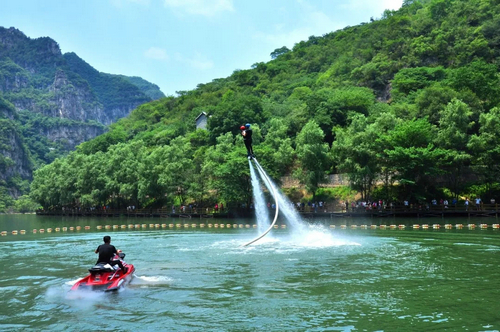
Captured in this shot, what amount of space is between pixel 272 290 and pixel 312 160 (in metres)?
48.4

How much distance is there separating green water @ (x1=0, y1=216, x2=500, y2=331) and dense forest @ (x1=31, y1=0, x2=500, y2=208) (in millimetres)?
30225

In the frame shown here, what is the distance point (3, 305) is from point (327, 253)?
17.2m

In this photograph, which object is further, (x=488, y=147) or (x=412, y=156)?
(x=412, y=156)

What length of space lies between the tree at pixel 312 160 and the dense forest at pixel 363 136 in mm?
159

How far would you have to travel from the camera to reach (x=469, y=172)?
198ft

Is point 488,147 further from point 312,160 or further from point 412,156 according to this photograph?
point 312,160

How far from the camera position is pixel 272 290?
16.8 meters

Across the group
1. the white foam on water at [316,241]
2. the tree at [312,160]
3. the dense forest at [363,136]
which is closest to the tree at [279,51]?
the dense forest at [363,136]

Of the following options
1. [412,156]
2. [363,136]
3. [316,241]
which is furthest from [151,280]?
[363,136]

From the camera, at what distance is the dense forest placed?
5831 cm

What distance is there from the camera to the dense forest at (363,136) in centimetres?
5831

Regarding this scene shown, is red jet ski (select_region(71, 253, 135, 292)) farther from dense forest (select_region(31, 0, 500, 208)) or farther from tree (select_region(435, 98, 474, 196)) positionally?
tree (select_region(435, 98, 474, 196))

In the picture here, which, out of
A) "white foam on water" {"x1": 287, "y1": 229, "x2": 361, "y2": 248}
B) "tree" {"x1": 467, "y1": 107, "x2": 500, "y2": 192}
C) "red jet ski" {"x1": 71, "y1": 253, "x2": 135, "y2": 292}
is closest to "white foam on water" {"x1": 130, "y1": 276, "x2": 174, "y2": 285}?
"red jet ski" {"x1": 71, "y1": 253, "x2": 135, "y2": 292}

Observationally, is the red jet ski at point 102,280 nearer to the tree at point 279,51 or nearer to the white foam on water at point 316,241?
the white foam on water at point 316,241
